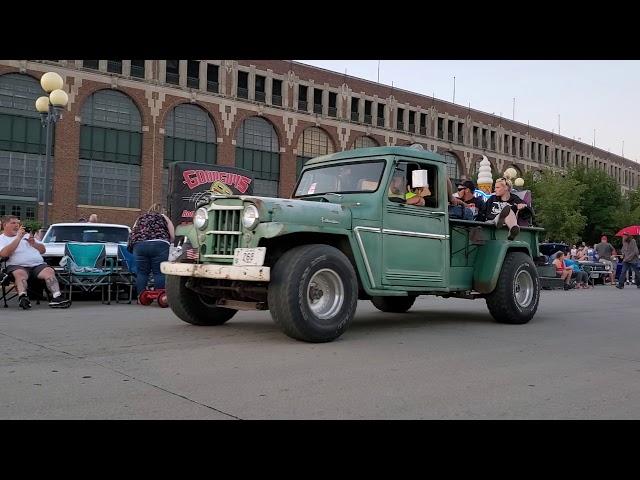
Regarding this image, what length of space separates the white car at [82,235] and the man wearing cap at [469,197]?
6738mm

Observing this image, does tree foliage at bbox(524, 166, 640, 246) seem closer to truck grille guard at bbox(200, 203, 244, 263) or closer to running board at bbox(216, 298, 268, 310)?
running board at bbox(216, 298, 268, 310)

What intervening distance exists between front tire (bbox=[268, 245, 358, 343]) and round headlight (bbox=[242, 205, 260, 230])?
45 centimetres

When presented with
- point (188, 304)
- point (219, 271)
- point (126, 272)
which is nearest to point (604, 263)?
point (126, 272)

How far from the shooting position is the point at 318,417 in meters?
3.61

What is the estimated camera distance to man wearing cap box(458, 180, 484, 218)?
905cm

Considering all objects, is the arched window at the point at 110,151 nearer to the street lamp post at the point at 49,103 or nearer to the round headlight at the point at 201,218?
the street lamp post at the point at 49,103

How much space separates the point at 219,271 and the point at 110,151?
33.6m

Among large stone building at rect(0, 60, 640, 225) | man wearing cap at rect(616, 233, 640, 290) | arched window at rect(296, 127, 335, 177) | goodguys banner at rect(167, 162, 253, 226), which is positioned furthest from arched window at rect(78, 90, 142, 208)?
man wearing cap at rect(616, 233, 640, 290)

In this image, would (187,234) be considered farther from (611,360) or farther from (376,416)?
(611,360)

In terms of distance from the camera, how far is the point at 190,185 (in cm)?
1730

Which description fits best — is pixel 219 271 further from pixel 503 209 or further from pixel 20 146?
pixel 20 146
